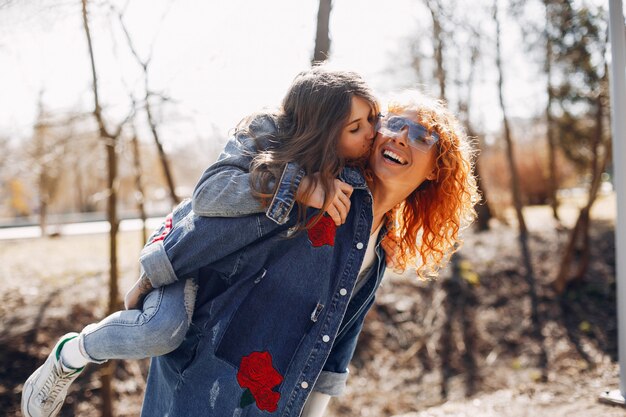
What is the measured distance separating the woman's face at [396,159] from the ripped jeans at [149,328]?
2.67 ft

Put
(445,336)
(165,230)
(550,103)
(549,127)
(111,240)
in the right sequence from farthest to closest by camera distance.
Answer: (550,103)
(549,127)
(445,336)
(111,240)
(165,230)

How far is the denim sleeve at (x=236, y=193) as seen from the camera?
6.14ft

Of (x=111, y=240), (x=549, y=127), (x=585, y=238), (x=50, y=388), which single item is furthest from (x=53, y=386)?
(x=549, y=127)

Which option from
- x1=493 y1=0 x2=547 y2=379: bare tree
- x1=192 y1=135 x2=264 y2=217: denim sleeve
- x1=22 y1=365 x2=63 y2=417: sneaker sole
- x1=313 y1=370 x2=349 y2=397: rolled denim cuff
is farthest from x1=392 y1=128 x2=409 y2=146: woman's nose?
x1=493 y1=0 x2=547 y2=379: bare tree

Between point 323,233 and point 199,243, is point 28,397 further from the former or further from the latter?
point 323,233

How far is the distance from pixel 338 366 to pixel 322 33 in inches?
103

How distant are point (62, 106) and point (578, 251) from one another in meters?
7.96

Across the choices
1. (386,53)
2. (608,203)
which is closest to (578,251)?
(386,53)

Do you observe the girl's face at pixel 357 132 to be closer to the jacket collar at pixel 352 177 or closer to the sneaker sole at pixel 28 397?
the jacket collar at pixel 352 177

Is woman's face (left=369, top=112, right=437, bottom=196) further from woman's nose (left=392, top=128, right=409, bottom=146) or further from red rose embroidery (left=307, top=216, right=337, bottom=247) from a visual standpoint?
red rose embroidery (left=307, top=216, right=337, bottom=247)

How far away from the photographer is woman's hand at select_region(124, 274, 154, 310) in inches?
83.6

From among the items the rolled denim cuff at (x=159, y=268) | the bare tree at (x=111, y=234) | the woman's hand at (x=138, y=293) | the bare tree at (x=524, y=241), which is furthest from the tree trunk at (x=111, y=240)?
the bare tree at (x=524, y=241)

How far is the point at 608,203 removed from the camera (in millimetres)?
15125

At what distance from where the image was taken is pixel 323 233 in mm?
2004
